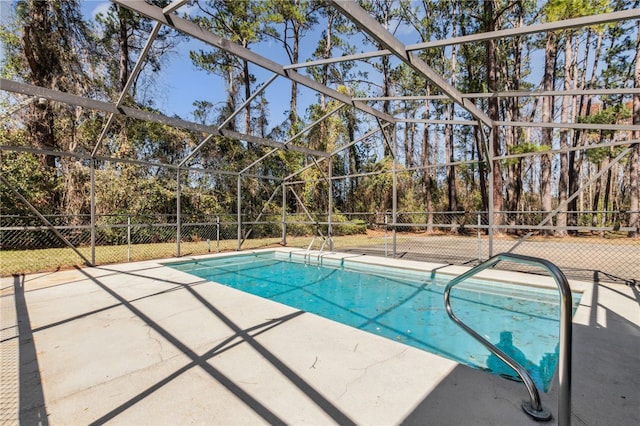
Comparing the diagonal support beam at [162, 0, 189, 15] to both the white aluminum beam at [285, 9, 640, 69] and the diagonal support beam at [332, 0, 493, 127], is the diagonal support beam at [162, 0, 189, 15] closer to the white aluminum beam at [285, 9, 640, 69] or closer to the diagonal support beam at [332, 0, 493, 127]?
the diagonal support beam at [332, 0, 493, 127]

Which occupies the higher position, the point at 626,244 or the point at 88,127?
the point at 88,127

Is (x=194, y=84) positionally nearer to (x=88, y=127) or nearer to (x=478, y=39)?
(x=88, y=127)

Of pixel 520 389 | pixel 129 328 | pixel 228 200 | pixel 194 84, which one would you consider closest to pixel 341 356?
pixel 520 389

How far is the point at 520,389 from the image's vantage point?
6.61ft

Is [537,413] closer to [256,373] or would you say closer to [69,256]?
[256,373]

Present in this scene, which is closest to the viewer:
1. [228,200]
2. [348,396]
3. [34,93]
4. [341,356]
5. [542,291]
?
[348,396]

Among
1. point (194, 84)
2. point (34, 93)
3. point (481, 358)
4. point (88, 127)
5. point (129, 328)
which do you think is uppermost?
point (194, 84)

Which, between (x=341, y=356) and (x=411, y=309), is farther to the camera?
(x=411, y=309)

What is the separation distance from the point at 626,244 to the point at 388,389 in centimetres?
1348

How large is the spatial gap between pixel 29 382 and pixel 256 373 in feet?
5.19

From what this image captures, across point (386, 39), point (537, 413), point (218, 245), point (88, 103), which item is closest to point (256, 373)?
point (537, 413)

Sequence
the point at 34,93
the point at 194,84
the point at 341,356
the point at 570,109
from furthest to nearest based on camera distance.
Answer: the point at 570,109
the point at 194,84
the point at 34,93
the point at 341,356

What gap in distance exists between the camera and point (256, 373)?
2.23 metres

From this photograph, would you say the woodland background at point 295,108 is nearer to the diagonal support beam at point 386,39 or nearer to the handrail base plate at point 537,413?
the diagonal support beam at point 386,39
